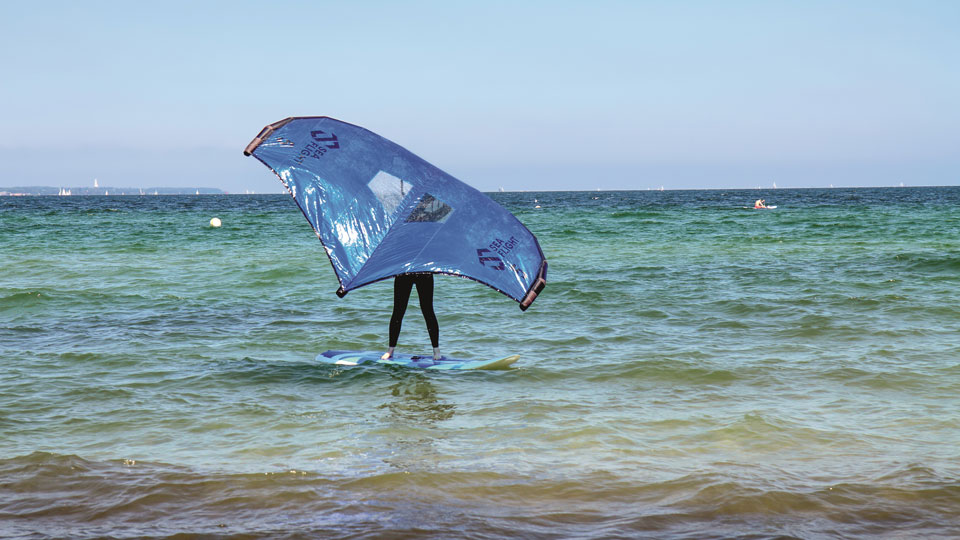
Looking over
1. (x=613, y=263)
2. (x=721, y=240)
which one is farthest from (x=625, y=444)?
(x=721, y=240)

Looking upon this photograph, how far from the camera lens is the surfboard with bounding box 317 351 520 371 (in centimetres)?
993

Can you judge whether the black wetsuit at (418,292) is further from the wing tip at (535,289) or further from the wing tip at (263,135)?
the wing tip at (263,135)

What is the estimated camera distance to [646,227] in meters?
40.5

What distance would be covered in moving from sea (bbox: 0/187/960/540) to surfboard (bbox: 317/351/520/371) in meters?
0.21

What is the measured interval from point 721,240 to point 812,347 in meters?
20.4

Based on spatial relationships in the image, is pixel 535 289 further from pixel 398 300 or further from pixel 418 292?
pixel 398 300

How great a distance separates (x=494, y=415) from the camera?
7969 millimetres

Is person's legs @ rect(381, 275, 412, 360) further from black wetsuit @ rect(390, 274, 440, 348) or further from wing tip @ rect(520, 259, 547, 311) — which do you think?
wing tip @ rect(520, 259, 547, 311)

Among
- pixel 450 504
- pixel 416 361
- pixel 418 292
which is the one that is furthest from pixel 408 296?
pixel 450 504

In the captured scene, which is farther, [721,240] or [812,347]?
[721,240]

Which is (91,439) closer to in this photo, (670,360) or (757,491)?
(757,491)

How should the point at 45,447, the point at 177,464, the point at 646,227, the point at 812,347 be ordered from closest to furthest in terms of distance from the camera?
the point at 177,464 → the point at 45,447 → the point at 812,347 → the point at 646,227

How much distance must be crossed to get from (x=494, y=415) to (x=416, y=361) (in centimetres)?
239

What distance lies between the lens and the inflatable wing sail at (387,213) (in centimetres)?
888
